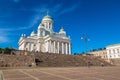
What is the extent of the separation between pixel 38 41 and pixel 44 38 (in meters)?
4.33

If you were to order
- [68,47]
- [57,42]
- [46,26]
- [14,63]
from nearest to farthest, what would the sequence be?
[14,63] < [57,42] < [68,47] < [46,26]

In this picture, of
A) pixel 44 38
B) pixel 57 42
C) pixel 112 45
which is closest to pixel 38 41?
pixel 44 38

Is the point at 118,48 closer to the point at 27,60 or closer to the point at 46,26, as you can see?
the point at 46,26

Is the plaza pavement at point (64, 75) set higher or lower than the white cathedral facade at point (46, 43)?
lower

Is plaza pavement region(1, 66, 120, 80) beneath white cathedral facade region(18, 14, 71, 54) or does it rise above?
beneath

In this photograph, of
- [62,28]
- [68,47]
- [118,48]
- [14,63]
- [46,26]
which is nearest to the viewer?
[14,63]

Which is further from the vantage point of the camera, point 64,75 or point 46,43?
point 46,43

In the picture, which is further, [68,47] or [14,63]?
[68,47]

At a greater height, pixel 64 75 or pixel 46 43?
pixel 46 43

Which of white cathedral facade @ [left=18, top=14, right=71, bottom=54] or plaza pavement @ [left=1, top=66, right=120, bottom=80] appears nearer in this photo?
plaza pavement @ [left=1, top=66, right=120, bottom=80]

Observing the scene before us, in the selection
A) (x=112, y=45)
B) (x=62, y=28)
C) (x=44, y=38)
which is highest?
(x=62, y=28)

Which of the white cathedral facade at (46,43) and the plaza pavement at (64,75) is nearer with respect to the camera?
the plaza pavement at (64,75)

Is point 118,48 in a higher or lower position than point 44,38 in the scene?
lower

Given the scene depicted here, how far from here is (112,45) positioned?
76.3 metres
